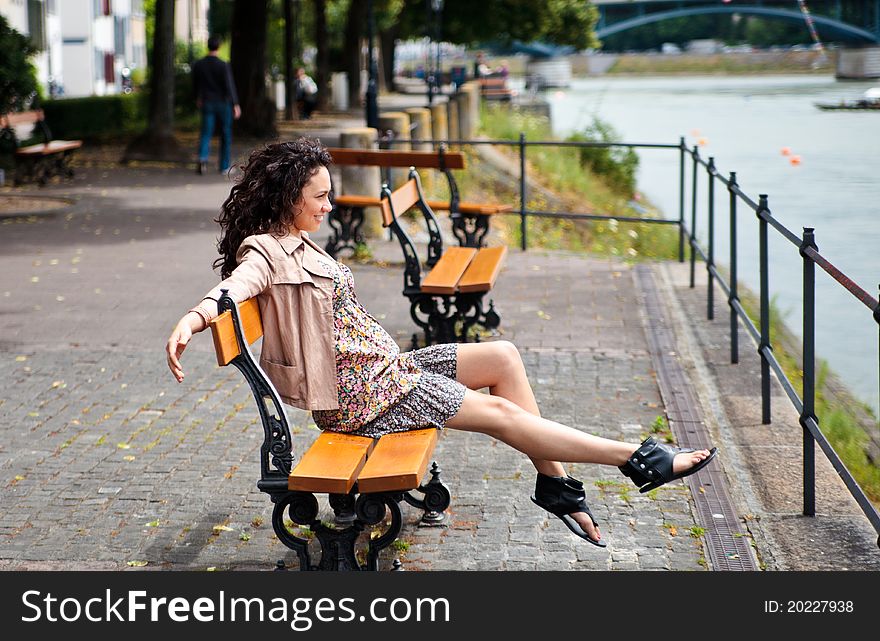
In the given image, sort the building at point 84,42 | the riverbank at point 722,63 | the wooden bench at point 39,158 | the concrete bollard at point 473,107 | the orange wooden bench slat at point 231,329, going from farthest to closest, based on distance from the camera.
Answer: the riverbank at point 722,63 → the building at point 84,42 → the concrete bollard at point 473,107 → the wooden bench at point 39,158 → the orange wooden bench slat at point 231,329

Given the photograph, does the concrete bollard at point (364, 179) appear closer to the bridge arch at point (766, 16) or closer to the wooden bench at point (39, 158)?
the wooden bench at point (39, 158)

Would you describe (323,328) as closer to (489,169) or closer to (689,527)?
(689,527)

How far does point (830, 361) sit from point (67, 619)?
34.1ft

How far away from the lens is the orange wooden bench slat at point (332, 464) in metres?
3.96

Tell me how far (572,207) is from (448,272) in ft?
48.5

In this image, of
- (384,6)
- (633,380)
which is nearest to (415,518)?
(633,380)

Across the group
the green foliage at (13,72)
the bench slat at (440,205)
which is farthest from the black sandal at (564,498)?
the green foliage at (13,72)

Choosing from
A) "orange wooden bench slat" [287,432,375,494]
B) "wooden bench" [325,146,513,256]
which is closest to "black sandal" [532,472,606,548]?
"orange wooden bench slat" [287,432,375,494]

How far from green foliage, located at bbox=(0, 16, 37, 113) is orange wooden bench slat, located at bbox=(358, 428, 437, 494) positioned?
15.1 m

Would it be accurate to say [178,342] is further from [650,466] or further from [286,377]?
[650,466]

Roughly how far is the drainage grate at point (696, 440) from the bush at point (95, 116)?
18.7 metres

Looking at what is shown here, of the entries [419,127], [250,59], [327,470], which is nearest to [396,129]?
[419,127]

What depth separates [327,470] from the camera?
4039mm

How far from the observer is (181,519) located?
4.88 m
